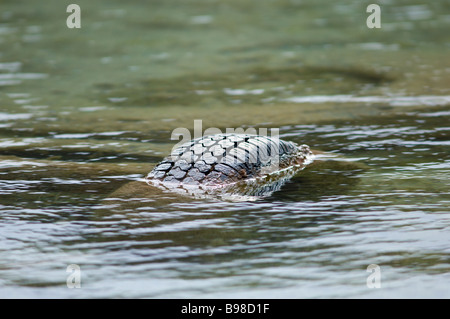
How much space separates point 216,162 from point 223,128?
176 centimetres

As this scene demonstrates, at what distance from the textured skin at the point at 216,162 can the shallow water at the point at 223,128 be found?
22 centimetres

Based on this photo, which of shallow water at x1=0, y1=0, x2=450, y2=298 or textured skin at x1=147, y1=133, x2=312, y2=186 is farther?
textured skin at x1=147, y1=133, x2=312, y2=186

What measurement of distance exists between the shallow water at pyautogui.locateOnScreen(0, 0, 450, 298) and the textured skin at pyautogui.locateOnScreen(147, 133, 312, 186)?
0.71 feet

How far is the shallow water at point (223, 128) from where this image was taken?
315cm

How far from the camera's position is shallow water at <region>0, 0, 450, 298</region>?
3.15 m

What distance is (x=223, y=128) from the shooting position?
6.04 meters

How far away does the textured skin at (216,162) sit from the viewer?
4273 millimetres

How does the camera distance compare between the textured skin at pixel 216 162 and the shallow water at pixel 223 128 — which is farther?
the textured skin at pixel 216 162

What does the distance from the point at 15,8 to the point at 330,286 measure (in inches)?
457

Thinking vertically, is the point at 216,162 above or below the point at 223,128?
below

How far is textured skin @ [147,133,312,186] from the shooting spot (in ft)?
14.0

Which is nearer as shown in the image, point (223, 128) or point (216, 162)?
point (216, 162)

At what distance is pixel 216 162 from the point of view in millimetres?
4309
